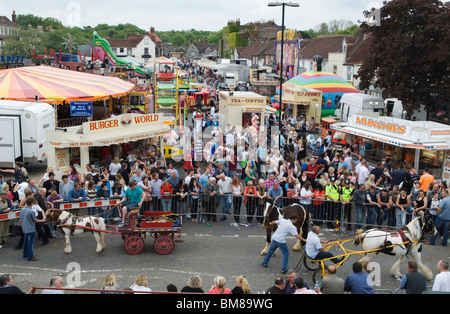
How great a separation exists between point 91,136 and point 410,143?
1111 cm

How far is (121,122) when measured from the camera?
18.3m

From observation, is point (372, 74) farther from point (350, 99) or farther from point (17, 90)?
point (17, 90)

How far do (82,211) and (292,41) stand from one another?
26.5 m

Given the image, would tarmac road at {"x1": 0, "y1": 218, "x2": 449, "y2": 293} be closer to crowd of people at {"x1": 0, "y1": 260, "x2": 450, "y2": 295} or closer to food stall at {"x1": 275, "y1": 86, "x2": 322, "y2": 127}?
crowd of people at {"x1": 0, "y1": 260, "x2": 450, "y2": 295}

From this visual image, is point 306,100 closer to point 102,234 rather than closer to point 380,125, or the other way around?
point 380,125

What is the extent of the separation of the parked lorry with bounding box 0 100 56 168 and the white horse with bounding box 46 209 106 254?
7.61 m

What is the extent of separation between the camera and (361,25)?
28578 mm

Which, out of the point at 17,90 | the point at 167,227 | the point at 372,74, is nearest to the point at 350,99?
the point at 372,74

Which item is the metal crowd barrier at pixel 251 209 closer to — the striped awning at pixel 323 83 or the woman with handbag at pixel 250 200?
the woman with handbag at pixel 250 200

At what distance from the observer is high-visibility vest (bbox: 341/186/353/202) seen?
13.8 metres

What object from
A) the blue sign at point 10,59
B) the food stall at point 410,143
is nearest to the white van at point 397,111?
the food stall at point 410,143

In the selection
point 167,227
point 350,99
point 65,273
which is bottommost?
point 65,273

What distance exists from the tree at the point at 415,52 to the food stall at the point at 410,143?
7.56 metres

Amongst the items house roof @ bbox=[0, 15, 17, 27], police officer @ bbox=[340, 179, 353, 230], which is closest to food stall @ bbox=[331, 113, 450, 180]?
police officer @ bbox=[340, 179, 353, 230]
